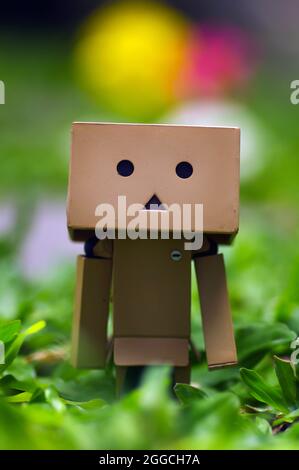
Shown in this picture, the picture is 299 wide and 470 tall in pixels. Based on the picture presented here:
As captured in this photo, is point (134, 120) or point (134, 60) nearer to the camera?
point (134, 120)

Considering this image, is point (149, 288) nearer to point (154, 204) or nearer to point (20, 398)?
point (154, 204)

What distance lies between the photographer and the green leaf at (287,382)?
3.18ft

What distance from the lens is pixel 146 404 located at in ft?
2.31

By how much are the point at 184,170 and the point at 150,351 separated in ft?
0.85

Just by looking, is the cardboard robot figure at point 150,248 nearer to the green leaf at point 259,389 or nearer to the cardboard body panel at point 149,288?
the cardboard body panel at point 149,288

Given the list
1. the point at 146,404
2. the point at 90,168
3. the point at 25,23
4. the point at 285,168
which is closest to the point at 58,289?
the point at 90,168

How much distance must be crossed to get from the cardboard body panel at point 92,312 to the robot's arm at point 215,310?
5.4 inches

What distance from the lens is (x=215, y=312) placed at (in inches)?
43.4

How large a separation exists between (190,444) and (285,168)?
115 inches

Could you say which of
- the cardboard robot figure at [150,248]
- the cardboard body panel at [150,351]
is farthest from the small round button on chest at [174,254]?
the cardboard body panel at [150,351]

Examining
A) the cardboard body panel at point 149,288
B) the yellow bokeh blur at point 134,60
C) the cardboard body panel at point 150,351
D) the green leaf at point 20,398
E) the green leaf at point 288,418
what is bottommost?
the green leaf at point 288,418

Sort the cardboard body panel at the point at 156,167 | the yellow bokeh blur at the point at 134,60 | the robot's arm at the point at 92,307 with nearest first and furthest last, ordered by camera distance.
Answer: the cardboard body panel at the point at 156,167, the robot's arm at the point at 92,307, the yellow bokeh blur at the point at 134,60

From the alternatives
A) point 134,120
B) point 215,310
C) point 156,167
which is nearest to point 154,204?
point 156,167

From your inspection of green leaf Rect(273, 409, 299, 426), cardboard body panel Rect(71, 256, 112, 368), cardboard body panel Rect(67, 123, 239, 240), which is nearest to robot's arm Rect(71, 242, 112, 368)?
cardboard body panel Rect(71, 256, 112, 368)
